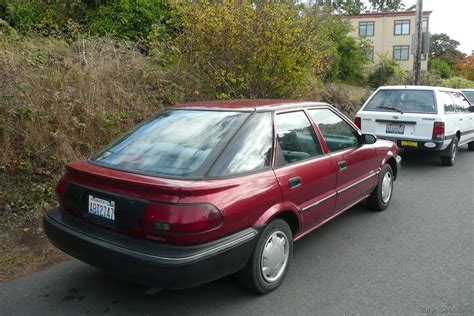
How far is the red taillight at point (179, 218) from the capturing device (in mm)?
2633

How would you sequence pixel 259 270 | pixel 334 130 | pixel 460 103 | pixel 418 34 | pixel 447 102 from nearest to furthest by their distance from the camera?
1. pixel 259 270
2. pixel 334 130
3. pixel 447 102
4. pixel 460 103
5. pixel 418 34

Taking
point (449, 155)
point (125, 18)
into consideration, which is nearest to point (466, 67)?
point (449, 155)

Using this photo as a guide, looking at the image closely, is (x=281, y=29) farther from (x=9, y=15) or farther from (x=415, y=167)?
(x=9, y=15)

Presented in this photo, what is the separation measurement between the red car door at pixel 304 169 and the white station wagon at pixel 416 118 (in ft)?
14.7

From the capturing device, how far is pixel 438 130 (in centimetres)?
759

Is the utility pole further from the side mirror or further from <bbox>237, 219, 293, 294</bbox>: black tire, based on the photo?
<bbox>237, 219, 293, 294</bbox>: black tire

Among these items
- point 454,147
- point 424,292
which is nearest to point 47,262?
point 424,292

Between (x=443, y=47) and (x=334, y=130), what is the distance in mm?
71097

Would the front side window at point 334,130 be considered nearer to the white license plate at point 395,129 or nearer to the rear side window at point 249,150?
the rear side window at point 249,150

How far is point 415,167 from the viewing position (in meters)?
8.21

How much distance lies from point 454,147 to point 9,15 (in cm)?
1063

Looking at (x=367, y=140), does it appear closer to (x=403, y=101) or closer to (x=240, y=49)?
(x=403, y=101)

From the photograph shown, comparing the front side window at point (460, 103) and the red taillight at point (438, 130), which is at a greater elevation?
the front side window at point (460, 103)

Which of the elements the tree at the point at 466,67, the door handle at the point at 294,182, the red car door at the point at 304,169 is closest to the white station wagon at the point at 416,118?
the red car door at the point at 304,169
